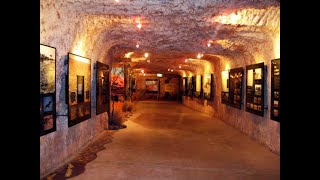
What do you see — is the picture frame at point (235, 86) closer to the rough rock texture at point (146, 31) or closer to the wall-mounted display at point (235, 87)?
the wall-mounted display at point (235, 87)

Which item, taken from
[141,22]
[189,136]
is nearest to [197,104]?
[189,136]

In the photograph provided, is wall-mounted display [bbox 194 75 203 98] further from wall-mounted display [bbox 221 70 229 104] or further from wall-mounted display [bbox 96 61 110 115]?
wall-mounted display [bbox 96 61 110 115]

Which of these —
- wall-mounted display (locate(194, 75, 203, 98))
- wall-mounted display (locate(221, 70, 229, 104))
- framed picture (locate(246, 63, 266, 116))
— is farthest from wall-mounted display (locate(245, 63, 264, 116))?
wall-mounted display (locate(194, 75, 203, 98))

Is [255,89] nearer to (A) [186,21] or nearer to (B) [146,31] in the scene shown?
(A) [186,21]

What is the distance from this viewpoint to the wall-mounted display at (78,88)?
622 centimetres

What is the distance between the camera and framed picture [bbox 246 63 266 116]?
328 inches

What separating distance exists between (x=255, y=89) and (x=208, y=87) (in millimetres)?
7558

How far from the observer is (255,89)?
8.91m

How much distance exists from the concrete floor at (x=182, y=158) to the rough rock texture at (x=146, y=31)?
724 millimetres

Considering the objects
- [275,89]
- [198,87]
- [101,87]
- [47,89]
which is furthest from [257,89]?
[198,87]

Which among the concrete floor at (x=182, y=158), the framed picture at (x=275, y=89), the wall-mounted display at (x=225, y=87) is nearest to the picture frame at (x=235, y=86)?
the wall-mounted display at (x=225, y=87)
